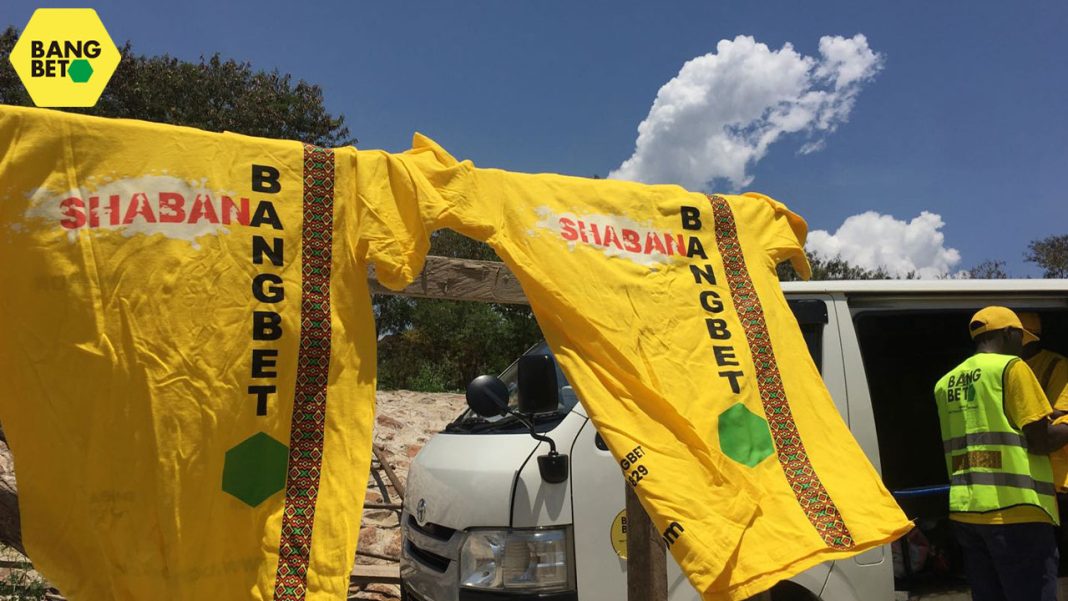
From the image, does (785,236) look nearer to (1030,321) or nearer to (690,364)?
(690,364)

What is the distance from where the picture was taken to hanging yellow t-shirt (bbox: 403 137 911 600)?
2.29m

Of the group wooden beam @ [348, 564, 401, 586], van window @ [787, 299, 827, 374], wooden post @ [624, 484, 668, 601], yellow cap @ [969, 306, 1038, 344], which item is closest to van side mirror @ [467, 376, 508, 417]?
wooden post @ [624, 484, 668, 601]

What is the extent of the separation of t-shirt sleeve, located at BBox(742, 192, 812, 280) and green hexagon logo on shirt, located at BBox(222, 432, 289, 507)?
2.12 metres

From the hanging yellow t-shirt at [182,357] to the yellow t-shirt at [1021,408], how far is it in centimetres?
283

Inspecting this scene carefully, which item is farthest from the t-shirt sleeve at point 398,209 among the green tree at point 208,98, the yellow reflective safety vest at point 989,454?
the green tree at point 208,98

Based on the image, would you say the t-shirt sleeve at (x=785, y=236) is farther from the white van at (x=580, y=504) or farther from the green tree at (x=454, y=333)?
the green tree at (x=454, y=333)

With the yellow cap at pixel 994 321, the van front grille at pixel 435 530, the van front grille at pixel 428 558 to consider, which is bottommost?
the van front grille at pixel 428 558

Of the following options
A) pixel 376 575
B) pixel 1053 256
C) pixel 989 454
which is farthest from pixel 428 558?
pixel 1053 256

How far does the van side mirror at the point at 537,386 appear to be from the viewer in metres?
2.83

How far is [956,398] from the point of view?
3469mm

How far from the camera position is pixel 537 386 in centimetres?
284

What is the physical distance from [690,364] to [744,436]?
1.06 ft

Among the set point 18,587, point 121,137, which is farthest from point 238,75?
point 121,137

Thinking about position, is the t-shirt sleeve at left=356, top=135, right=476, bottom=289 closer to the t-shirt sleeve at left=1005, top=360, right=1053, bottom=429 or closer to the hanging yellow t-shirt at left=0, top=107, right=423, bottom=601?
the hanging yellow t-shirt at left=0, top=107, right=423, bottom=601
